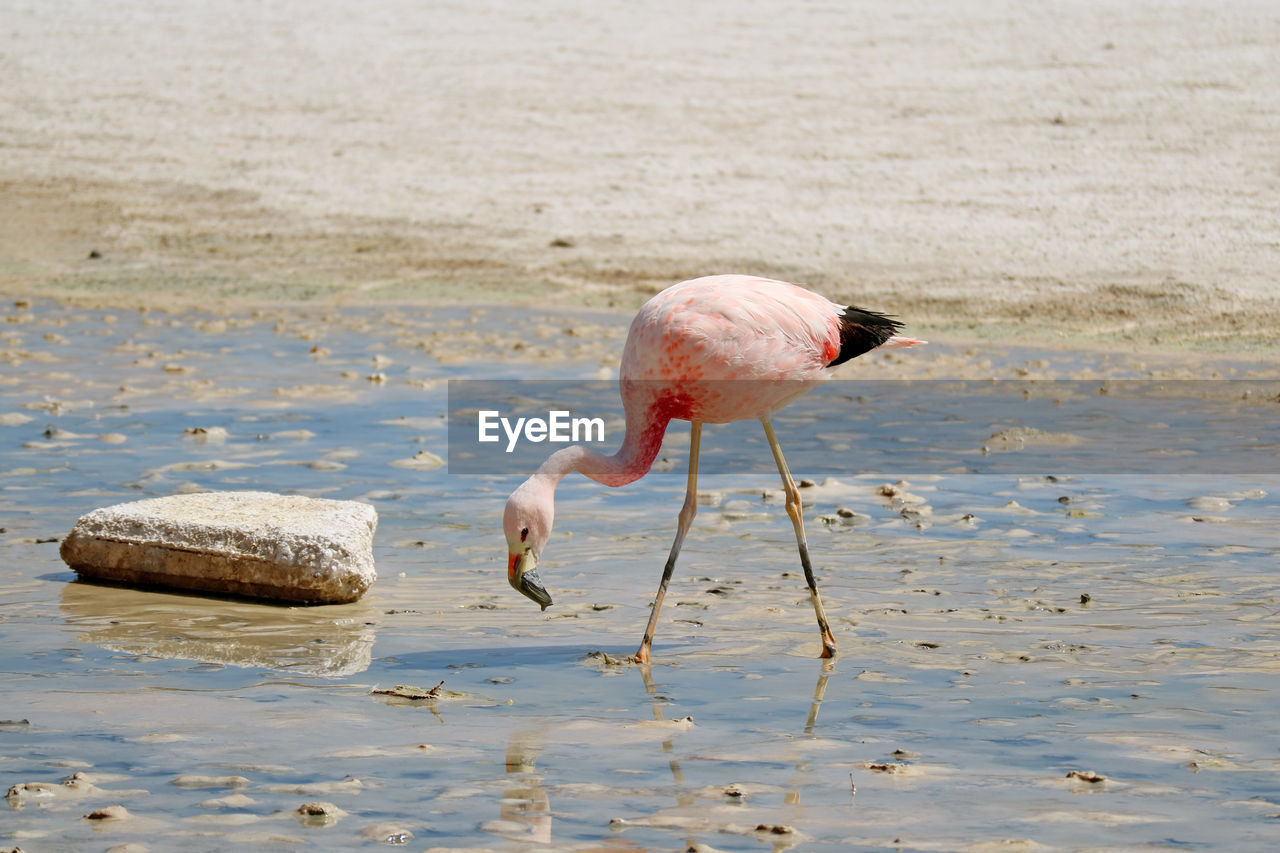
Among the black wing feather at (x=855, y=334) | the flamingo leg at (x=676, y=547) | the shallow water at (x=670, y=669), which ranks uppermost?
the black wing feather at (x=855, y=334)

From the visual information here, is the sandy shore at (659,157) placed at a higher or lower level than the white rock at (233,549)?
higher

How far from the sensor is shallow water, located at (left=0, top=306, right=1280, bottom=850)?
3.62 meters

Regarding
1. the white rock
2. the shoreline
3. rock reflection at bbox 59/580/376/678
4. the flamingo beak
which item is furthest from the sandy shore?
the flamingo beak

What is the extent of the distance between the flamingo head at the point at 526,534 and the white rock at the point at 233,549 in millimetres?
993

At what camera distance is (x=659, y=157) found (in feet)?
59.8

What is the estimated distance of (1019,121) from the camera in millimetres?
18594

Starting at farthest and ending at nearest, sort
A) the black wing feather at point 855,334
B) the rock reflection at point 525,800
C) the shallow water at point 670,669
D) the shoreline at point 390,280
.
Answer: the shoreline at point 390,280, the black wing feather at point 855,334, the shallow water at point 670,669, the rock reflection at point 525,800

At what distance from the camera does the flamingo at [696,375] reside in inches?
193

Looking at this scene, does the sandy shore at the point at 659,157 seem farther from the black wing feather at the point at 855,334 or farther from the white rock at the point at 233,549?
the white rock at the point at 233,549

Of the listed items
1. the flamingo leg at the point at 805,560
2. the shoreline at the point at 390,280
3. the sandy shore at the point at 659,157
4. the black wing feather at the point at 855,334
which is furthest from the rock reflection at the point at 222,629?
the sandy shore at the point at 659,157

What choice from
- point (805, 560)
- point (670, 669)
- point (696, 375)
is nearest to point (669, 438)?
point (805, 560)

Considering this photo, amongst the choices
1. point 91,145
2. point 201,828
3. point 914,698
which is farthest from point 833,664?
point 91,145

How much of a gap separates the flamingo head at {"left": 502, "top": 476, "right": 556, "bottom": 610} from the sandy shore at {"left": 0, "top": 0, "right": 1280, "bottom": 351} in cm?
822

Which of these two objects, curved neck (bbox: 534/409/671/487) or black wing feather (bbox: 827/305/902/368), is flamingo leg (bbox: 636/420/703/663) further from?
black wing feather (bbox: 827/305/902/368)
